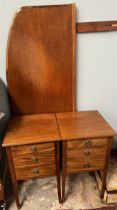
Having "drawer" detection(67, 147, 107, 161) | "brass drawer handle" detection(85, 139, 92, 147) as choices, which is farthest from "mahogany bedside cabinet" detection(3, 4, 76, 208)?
"brass drawer handle" detection(85, 139, 92, 147)

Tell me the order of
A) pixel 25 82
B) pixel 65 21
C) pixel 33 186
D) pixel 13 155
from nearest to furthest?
1. pixel 13 155
2. pixel 65 21
3. pixel 25 82
4. pixel 33 186

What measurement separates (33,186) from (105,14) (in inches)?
62.3

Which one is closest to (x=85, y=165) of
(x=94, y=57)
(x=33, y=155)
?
(x=33, y=155)

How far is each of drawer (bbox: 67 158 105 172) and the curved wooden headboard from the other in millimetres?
482

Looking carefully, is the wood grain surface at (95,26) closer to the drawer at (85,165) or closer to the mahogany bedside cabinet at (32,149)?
the mahogany bedside cabinet at (32,149)

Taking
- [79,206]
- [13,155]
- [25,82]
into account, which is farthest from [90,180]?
[25,82]

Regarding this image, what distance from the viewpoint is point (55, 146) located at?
123 cm

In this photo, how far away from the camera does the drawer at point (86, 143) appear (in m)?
1.23

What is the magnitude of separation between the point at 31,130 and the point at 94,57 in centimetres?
81

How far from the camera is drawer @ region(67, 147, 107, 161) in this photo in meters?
1.26

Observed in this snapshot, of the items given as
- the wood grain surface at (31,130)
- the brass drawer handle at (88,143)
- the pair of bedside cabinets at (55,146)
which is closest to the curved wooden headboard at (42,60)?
the wood grain surface at (31,130)

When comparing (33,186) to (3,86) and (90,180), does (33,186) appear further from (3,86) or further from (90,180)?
(3,86)

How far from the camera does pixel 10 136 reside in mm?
1222

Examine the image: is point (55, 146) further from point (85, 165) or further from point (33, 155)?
A: point (85, 165)
